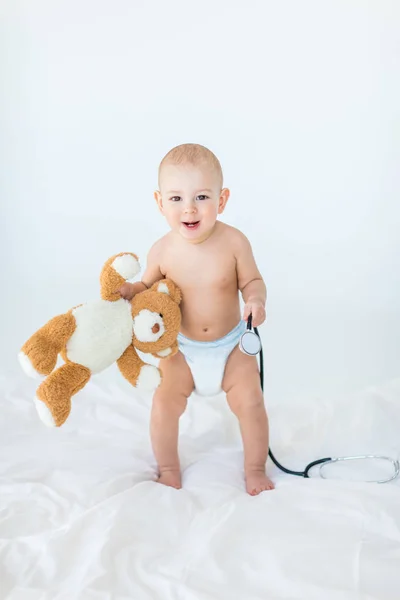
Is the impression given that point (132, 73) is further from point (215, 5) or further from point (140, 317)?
point (140, 317)

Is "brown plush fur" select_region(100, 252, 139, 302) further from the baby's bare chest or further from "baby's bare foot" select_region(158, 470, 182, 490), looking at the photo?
"baby's bare foot" select_region(158, 470, 182, 490)

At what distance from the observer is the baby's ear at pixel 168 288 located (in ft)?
5.22

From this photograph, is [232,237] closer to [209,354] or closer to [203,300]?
[203,300]

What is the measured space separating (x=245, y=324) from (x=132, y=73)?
4.62 ft

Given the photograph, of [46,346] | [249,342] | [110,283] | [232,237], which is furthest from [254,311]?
[46,346]

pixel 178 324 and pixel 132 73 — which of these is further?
pixel 132 73

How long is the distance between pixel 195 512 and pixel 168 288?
1.40 feet

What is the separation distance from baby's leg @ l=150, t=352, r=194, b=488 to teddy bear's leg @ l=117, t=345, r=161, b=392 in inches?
5.7

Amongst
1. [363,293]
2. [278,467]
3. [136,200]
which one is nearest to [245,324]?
[278,467]

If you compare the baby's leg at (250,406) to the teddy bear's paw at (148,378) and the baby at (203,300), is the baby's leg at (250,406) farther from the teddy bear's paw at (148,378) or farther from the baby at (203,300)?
the teddy bear's paw at (148,378)

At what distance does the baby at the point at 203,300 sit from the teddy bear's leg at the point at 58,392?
0.19 m

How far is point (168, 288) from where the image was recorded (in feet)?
5.24

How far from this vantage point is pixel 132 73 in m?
2.79

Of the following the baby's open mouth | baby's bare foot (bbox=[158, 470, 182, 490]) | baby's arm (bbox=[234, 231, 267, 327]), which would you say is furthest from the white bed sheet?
the baby's open mouth
